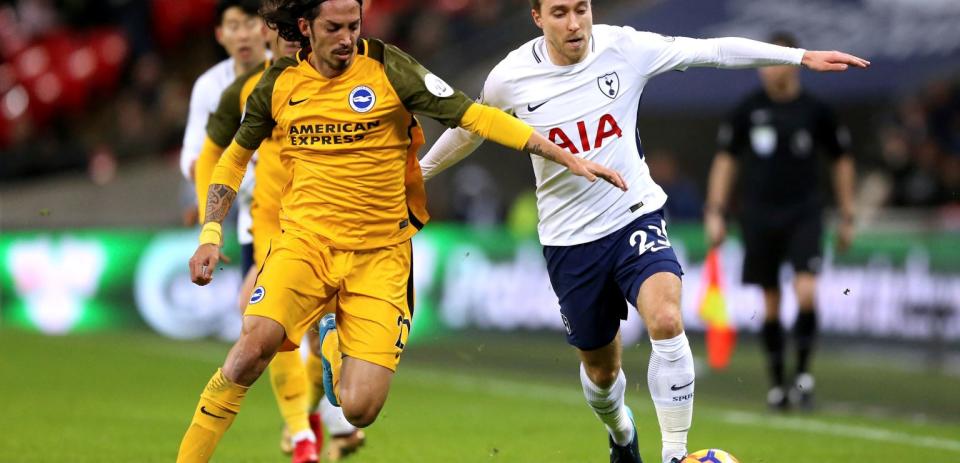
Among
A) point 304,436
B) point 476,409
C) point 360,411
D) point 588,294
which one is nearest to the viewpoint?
point 360,411

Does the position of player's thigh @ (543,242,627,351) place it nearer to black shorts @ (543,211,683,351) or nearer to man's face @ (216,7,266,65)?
black shorts @ (543,211,683,351)

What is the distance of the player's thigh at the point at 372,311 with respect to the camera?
689cm

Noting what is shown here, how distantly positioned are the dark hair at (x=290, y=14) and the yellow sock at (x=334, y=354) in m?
1.48

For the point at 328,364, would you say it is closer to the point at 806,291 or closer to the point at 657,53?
the point at 657,53

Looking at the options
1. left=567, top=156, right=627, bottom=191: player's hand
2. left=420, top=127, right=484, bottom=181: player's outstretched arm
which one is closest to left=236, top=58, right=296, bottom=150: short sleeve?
left=420, top=127, right=484, bottom=181: player's outstretched arm

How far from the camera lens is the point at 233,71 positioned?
8859mm

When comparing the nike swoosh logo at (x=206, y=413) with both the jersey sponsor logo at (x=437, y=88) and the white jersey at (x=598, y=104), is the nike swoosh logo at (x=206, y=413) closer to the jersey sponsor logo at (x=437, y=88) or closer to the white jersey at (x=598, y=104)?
the jersey sponsor logo at (x=437, y=88)

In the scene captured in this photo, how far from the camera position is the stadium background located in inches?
436

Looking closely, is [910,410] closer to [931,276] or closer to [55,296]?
[931,276]

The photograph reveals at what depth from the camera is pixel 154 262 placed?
1789 centimetres

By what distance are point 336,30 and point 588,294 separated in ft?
6.01

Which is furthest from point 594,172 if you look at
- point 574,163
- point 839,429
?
point 839,429

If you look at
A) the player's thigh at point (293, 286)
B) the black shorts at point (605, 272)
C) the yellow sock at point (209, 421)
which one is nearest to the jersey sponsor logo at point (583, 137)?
the black shorts at point (605, 272)

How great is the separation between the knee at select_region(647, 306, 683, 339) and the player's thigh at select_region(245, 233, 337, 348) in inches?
57.9
